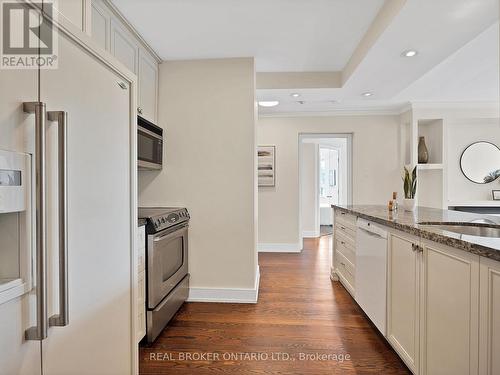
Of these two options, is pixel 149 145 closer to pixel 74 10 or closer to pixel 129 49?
pixel 129 49

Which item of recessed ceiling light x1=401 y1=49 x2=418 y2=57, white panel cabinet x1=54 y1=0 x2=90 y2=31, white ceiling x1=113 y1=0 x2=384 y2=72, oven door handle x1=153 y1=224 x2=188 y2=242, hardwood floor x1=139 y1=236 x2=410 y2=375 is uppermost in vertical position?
white ceiling x1=113 y1=0 x2=384 y2=72

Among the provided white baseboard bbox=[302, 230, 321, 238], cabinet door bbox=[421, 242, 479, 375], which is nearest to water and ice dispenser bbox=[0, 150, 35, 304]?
cabinet door bbox=[421, 242, 479, 375]

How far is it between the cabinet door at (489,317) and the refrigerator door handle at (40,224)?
4.77ft

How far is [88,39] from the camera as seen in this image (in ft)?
3.19

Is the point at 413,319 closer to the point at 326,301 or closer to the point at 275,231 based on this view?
the point at 326,301

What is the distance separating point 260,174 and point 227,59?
242 cm

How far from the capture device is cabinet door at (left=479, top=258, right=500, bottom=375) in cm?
101

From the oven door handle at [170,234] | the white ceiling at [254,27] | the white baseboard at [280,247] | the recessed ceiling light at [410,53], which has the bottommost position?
the white baseboard at [280,247]

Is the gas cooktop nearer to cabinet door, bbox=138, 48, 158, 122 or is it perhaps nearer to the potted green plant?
cabinet door, bbox=138, 48, 158, 122

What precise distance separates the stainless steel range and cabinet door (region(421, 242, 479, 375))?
1.69 m

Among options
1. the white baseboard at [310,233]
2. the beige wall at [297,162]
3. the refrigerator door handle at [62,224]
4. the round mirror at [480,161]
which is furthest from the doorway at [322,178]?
the refrigerator door handle at [62,224]

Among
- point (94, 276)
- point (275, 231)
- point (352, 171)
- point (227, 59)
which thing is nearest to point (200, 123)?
point (227, 59)

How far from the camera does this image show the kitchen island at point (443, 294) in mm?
1053

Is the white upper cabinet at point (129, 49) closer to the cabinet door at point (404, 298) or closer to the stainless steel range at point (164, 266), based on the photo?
the stainless steel range at point (164, 266)
